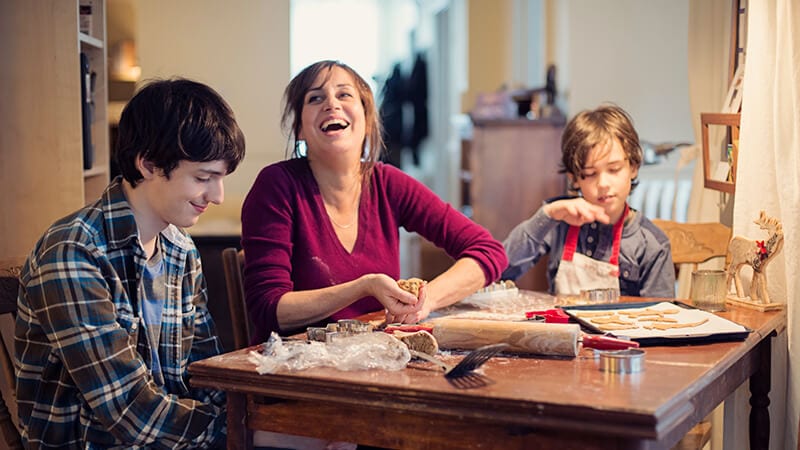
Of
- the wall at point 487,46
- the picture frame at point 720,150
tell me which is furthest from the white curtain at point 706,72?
the wall at point 487,46

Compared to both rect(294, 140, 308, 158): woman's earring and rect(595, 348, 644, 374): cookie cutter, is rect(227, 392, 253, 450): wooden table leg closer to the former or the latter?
rect(595, 348, 644, 374): cookie cutter

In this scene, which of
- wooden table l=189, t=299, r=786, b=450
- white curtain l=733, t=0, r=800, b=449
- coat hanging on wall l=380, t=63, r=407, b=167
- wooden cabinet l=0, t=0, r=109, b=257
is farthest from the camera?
coat hanging on wall l=380, t=63, r=407, b=167

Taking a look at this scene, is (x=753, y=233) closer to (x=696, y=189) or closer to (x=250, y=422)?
(x=696, y=189)

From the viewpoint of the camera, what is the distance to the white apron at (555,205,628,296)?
2.56 meters

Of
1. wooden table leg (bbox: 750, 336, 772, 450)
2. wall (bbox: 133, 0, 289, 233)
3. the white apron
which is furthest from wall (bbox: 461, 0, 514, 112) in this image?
wooden table leg (bbox: 750, 336, 772, 450)

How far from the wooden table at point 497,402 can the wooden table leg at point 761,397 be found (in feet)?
1.34

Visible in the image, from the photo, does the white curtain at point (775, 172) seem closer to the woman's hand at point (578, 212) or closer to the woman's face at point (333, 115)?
the woman's hand at point (578, 212)

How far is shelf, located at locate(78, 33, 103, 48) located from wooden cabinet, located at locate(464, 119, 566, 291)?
2465 millimetres

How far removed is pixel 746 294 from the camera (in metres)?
2.28

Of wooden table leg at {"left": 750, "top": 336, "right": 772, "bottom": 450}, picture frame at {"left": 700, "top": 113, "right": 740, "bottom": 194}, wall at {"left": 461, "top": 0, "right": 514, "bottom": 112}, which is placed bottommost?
wooden table leg at {"left": 750, "top": 336, "right": 772, "bottom": 450}

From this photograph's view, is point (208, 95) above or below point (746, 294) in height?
above

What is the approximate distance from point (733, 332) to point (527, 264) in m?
1.01

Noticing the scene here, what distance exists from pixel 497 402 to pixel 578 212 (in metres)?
1.25

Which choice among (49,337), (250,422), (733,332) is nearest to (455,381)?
(250,422)
